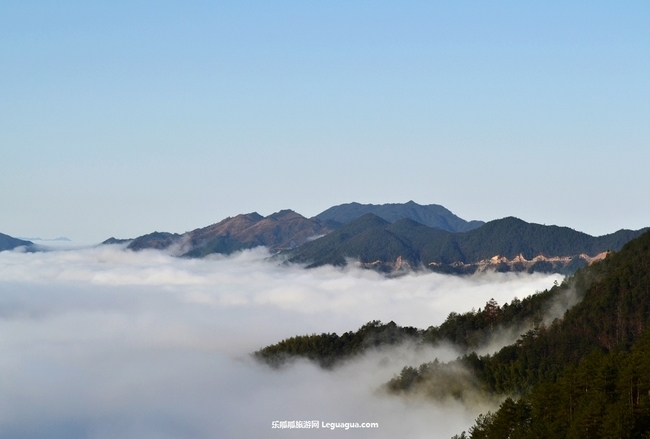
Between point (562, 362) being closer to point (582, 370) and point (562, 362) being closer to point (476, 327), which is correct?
point (582, 370)

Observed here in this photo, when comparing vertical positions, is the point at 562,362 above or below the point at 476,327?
below

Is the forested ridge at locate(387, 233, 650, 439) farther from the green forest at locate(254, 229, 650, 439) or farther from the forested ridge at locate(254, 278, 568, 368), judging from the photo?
the forested ridge at locate(254, 278, 568, 368)

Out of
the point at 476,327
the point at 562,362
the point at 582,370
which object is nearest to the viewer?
the point at 582,370

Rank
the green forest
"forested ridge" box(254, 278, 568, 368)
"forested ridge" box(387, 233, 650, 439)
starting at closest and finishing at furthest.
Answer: "forested ridge" box(387, 233, 650, 439)
the green forest
"forested ridge" box(254, 278, 568, 368)

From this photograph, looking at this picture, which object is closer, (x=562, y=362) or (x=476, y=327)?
(x=562, y=362)

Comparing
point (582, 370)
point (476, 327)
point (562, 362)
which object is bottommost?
point (562, 362)

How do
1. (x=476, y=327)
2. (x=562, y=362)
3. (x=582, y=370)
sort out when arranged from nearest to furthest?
(x=582, y=370)
(x=562, y=362)
(x=476, y=327)

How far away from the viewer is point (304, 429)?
6294 inches

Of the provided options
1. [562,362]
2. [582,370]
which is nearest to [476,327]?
[562,362]

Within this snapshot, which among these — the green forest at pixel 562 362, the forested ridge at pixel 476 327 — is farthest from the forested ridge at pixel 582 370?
the forested ridge at pixel 476 327

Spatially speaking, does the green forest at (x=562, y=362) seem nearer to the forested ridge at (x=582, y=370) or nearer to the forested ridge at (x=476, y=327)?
the forested ridge at (x=582, y=370)

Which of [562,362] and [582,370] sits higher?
[582,370]

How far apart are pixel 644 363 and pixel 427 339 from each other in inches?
4107

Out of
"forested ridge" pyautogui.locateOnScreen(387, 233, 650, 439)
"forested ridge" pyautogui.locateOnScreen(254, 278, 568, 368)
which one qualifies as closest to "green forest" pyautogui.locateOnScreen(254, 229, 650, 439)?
"forested ridge" pyautogui.locateOnScreen(387, 233, 650, 439)
